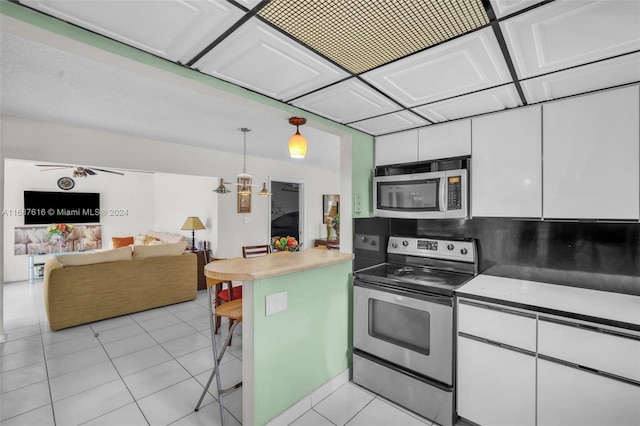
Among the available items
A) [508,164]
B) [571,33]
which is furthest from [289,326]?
[571,33]

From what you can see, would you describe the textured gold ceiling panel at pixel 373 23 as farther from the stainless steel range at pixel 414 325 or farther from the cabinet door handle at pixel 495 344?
the cabinet door handle at pixel 495 344

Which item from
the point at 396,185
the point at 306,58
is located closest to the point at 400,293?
the point at 396,185

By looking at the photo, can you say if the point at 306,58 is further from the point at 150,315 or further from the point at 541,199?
the point at 150,315

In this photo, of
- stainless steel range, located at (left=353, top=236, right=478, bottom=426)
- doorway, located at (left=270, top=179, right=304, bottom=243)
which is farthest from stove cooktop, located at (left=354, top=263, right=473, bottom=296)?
doorway, located at (left=270, top=179, right=304, bottom=243)

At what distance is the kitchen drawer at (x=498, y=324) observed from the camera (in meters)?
1.64

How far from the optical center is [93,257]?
→ 3.62 metres

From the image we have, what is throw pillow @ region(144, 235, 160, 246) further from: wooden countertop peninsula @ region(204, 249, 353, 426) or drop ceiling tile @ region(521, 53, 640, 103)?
drop ceiling tile @ region(521, 53, 640, 103)

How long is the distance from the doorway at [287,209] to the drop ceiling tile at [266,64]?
4.58 metres

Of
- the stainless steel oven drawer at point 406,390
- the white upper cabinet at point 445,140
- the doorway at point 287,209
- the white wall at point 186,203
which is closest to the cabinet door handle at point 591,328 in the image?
the stainless steel oven drawer at point 406,390

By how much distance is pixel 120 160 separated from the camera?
158 inches

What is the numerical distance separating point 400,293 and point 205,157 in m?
4.09

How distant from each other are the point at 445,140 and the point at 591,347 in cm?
155

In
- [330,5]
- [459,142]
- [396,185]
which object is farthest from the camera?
[396,185]

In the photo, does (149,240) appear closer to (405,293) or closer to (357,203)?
(357,203)
